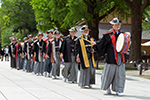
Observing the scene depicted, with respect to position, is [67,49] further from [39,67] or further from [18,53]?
[18,53]

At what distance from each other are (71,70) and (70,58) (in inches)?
17.4

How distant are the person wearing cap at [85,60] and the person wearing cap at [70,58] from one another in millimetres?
1552

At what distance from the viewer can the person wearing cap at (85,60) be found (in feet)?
34.3

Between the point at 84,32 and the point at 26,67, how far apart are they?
335 inches

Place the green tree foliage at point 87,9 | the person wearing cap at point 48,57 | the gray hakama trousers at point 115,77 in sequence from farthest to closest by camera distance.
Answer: the green tree foliage at point 87,9, the person wearing cap at point 48,57, the gray hakama trousers at point 115,77

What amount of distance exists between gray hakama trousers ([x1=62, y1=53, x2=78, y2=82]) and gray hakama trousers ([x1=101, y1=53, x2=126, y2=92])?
335 cm

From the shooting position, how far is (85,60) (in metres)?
10.5

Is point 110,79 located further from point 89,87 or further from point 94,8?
point 94,8

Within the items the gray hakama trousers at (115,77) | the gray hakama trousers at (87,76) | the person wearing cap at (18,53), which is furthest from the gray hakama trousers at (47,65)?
the gray hakama trousers at (115,77)

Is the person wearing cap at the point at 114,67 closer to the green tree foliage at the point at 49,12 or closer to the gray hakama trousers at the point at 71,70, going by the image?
the gray hakama trousers at the point at 71,70

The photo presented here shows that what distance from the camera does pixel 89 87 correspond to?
35.3 feet

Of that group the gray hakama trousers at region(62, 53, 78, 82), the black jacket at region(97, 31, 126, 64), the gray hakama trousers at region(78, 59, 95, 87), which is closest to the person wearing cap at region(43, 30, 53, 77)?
the gray hakama trousers at region(62, 53, 78, 82)

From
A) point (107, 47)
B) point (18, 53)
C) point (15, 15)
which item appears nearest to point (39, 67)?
point (18, 53)

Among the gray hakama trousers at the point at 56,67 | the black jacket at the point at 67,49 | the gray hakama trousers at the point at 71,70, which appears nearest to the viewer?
the gray hakama trousers at the point at 71,70
